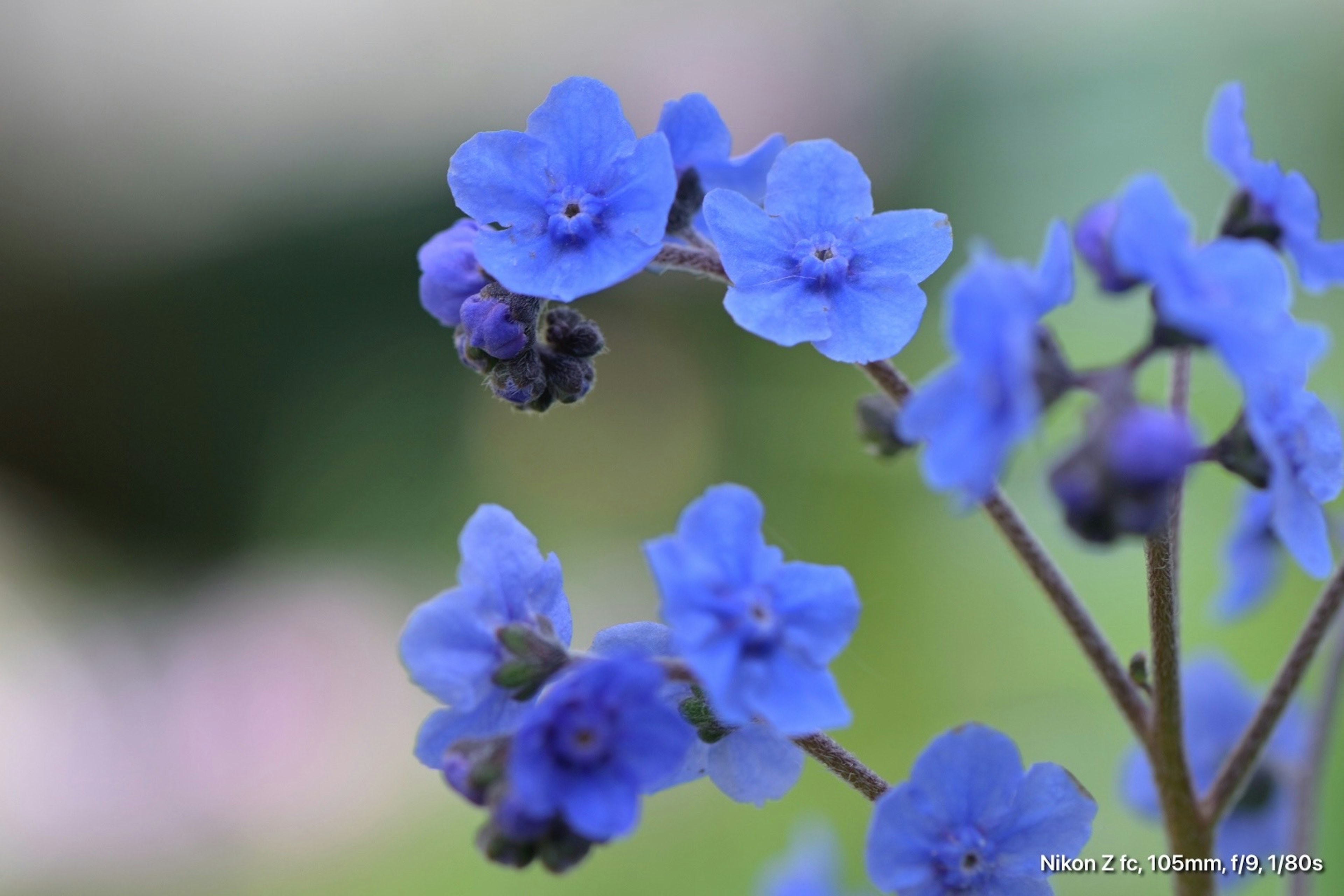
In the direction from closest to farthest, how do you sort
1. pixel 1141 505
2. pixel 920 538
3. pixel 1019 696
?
pixel 1141 505, pixel 1019 696, pixel 920 538

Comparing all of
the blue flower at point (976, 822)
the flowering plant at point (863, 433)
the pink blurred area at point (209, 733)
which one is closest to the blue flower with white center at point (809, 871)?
the flowering plant at point (863, 433)

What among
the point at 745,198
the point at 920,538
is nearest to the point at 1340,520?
the point at 745,198

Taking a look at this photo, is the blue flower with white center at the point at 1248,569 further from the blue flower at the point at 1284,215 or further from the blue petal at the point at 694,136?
the blue petal at the point at 694,136

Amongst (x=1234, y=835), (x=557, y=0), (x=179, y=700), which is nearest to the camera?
(x=1234, y=835)

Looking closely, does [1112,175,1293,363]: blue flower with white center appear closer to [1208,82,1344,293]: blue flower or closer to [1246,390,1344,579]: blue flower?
[1246,390,1344,579]: blue flower

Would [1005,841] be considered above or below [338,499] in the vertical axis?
below

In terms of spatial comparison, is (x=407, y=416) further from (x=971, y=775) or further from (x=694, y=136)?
(x=971, y=775)

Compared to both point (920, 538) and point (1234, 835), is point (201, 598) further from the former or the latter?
point (1234, 835)
